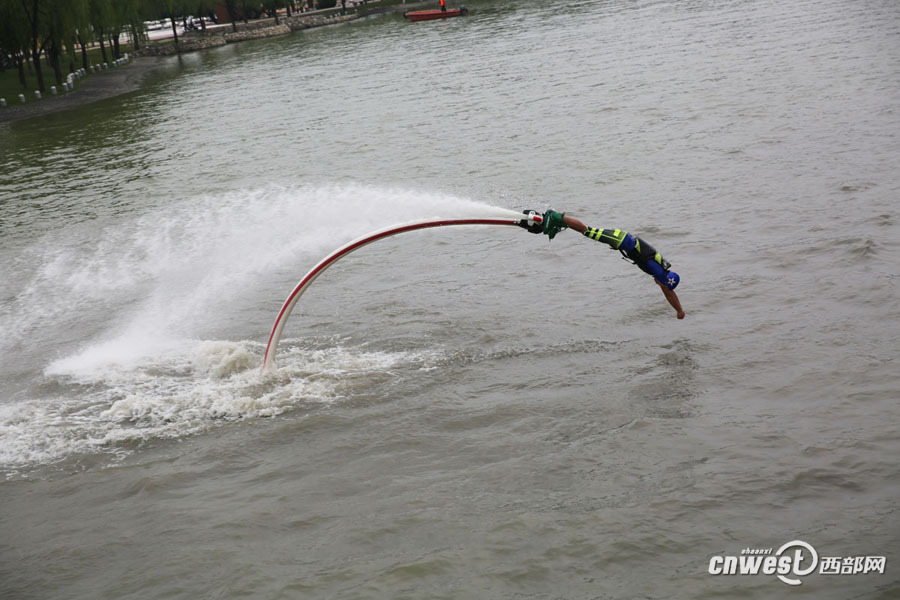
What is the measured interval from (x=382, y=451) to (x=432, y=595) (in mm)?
2702

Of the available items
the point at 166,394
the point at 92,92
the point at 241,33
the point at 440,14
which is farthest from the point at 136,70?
the point at 166,394

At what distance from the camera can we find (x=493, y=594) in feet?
25.3

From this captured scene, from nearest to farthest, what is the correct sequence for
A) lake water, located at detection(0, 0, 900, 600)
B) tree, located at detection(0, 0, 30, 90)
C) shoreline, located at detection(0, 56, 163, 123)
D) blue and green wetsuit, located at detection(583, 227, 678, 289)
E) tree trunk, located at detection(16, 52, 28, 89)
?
lake water, located at detection(0, 0, 900, 600)
blue and green wetsuit, located at detection(583, 227, 678, 289)
shoreline, located at detection(0, 56, 163, 123)
tree, located at detection(0, 0, 30, 90)
tree trunk, located at detection(16, 52, 28, 89)

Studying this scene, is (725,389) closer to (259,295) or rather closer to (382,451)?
A: (382,451)

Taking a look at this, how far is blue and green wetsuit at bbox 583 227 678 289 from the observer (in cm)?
1112

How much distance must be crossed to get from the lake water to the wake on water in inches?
2.9

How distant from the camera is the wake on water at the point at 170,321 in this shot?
11617 millimetres

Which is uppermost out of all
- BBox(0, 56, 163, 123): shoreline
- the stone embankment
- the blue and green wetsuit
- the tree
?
the stone embankment

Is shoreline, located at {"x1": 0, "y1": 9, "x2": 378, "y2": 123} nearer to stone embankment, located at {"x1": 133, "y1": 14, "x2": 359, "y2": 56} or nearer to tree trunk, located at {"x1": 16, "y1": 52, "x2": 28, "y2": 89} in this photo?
stone embankment, located at {"x1": 133, "y1": 14, "x2": 359, "y2": 56}

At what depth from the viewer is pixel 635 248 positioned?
36.7ft

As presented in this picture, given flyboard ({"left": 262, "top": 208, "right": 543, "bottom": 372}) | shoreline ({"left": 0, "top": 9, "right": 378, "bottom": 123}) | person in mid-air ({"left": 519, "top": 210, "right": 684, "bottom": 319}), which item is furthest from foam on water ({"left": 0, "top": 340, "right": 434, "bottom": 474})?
shoreline ({"left": 0, "top": 9, "right": 378, "bottom": 123})

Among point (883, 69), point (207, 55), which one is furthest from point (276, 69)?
point (883, 69)

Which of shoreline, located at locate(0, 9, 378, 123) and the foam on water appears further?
shoreline, located at locate(0, 9, 378, 123)

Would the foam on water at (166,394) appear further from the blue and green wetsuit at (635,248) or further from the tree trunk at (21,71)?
the tree trunk at (21,71)
